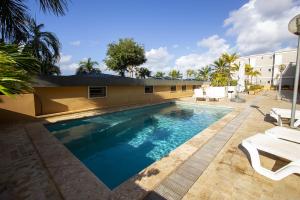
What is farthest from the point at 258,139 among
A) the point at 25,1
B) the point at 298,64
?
the point at 25,1

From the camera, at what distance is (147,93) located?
16438mm

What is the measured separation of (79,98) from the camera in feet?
36.4

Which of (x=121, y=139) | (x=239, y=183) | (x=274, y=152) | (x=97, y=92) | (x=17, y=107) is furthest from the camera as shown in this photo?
(x=97, y=92)

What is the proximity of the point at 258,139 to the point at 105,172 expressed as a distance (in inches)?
180

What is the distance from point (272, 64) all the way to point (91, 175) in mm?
60318

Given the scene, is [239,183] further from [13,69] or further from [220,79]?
[220,79]

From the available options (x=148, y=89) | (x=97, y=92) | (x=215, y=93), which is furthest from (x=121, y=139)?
(x=215, y=93)

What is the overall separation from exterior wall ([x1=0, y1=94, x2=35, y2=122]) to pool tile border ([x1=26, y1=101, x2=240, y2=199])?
4.33 metres

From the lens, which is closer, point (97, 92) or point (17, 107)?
point (17, 107)

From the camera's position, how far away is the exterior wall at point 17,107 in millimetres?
7751

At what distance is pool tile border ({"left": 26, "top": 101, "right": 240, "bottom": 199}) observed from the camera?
9.21 feet

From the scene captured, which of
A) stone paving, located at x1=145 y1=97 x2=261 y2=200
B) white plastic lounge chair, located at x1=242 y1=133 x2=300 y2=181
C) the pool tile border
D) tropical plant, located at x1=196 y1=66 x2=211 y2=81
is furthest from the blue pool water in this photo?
tropical plant, located at x1=196 y1=66 x2=211 y2=81

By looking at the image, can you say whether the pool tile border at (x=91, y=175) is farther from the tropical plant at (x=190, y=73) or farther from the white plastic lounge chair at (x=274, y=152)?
the tropical plant at (x=190, y=73)

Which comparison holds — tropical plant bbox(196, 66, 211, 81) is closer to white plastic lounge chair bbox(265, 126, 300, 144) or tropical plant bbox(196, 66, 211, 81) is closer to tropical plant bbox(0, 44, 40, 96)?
white plastic lounge chair bbox(265, 126, 300, 144)
